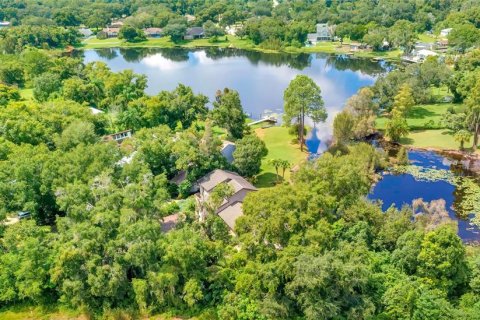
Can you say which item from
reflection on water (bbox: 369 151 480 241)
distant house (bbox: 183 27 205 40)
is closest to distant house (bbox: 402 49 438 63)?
reflection on water (bbox: 369 151 480 241)

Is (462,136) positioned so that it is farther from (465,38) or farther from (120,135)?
(465,38)

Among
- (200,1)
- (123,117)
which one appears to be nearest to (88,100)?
(123,117)

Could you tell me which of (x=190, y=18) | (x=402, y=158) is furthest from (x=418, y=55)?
(x=190, y=18)

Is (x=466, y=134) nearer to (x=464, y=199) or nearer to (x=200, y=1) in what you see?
(x=464, y=199)

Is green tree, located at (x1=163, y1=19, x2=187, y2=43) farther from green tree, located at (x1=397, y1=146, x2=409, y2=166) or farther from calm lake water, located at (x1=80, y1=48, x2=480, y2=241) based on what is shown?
green tree, located at (x1=397, y1=146, x2=409, y2=166)

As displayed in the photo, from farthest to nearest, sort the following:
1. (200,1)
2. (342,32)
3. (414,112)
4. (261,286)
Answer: (200,1)
(342,32)
(414,112)
(261,286)

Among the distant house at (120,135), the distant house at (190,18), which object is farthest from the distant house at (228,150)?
the distant house at (190,18)
